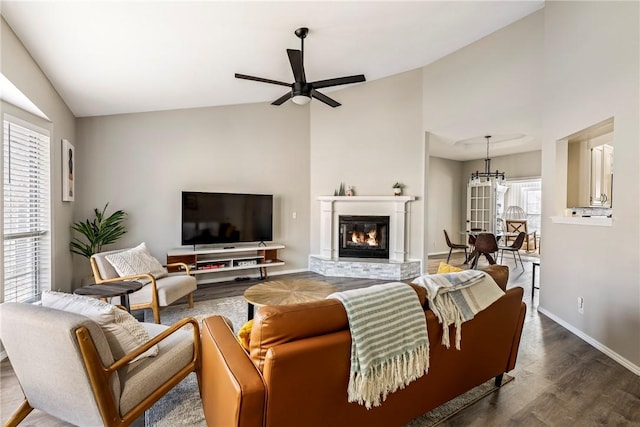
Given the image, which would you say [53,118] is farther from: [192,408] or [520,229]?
[520,229]

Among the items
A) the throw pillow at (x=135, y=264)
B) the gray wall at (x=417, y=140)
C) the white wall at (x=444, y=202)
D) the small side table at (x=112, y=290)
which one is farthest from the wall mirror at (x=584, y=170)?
the throw pillow at (x=135, y=264)

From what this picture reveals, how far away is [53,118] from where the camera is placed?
3293 millimetres

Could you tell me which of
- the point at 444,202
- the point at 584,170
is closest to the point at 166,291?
the point at 584,170

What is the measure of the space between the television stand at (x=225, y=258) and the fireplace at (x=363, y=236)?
1.25 metres

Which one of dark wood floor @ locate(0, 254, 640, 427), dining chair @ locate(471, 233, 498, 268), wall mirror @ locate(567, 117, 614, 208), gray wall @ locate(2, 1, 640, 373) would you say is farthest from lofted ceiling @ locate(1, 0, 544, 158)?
dining chair @ locate(471, 233, 498, 268)

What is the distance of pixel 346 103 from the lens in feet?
18.9

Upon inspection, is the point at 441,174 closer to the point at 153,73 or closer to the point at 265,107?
the point at 265,107

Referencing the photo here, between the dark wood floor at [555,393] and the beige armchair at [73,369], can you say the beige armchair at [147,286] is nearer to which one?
the dark wood floor at [555,393]

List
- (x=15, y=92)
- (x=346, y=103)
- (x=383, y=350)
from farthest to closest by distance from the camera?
(x=346, y=103)
(x=15, y=92)
(x=383, y=350)

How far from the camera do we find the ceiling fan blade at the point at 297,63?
2.88 metres

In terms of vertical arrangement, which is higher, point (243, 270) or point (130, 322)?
point (130, 322)

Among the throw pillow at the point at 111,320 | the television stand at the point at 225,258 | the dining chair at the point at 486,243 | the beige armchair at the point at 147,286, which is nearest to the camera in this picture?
the throw pillow at the point at 111,320

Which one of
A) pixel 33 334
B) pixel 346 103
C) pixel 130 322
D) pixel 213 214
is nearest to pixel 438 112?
pixel 346 103

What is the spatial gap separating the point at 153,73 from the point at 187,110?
127 cm
